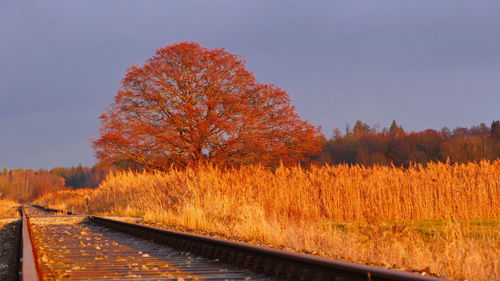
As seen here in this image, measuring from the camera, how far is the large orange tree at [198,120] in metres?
26.2

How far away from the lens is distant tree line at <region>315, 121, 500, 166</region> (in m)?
60.6

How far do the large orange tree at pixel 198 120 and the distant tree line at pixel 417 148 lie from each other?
31.5 meters

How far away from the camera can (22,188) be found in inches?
6850

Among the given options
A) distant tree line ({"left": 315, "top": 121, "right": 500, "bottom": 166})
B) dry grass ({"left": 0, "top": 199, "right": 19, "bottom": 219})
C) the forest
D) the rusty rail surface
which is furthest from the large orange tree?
distant tree line ({"left": 315, "top": 121, "right": 500, "bottom": 166})

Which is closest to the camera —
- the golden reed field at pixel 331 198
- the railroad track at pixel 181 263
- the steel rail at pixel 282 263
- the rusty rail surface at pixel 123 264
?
the steel rail at pixel 282 263

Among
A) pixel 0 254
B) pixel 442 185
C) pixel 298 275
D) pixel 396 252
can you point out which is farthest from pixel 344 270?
pixel 442 185

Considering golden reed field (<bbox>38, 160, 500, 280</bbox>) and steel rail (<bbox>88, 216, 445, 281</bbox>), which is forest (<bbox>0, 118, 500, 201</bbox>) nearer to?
golden reed field (<bbox>38, 160, 500, 280</bbox>)

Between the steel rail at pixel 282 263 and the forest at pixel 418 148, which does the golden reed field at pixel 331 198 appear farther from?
the forest at pixel 418 148

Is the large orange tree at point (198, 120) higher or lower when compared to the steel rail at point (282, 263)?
higher

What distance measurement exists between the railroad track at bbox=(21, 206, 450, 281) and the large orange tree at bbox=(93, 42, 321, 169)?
1664cm

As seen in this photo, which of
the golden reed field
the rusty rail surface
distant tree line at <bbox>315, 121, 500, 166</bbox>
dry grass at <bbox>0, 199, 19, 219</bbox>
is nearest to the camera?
the rusty rail surface

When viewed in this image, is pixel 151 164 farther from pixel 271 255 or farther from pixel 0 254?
pixel 271 255

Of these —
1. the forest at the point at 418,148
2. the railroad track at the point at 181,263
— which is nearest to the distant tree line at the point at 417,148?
the forest at the point at 418,148

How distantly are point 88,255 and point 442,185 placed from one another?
12655mm
